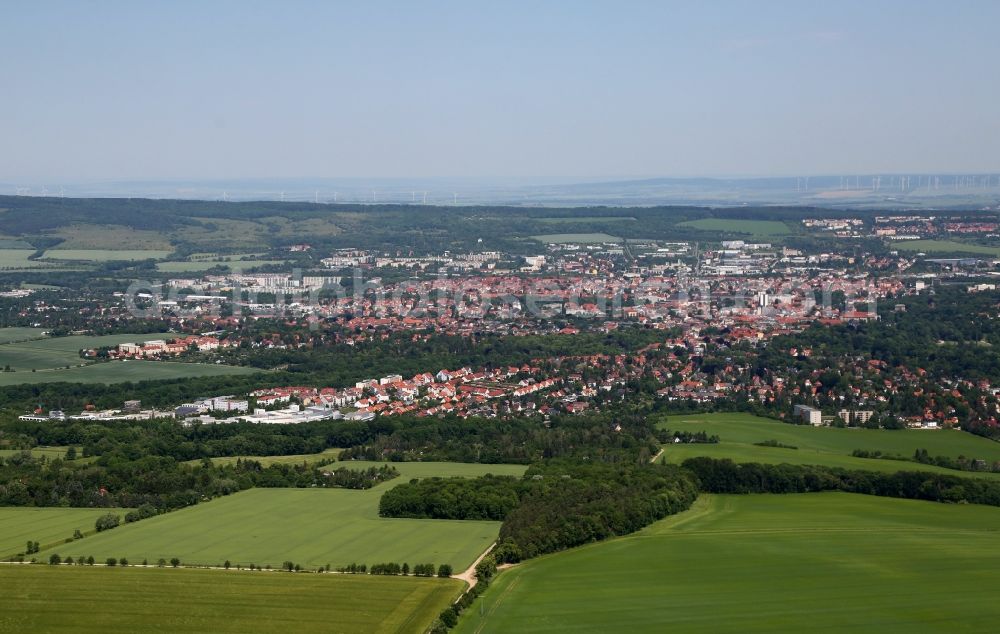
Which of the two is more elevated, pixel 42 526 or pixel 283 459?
pixel 42 526

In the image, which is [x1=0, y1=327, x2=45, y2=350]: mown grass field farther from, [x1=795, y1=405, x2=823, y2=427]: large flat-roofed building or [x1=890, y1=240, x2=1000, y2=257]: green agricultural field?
[x1=890, y1=240, x2=1000, y2=257]: green agricultural field

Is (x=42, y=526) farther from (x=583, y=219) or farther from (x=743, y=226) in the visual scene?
(x=583, y=219)

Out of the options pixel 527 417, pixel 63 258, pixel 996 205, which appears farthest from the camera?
pixel 996 205

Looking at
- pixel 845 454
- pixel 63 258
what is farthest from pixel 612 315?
pixel 63 258

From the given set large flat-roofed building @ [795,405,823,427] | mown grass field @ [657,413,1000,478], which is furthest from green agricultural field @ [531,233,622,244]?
mown grass field @ [657,413,1000,478]

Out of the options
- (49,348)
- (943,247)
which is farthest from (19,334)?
(943,247)

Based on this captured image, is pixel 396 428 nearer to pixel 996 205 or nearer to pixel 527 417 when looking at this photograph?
pixel 527 417
